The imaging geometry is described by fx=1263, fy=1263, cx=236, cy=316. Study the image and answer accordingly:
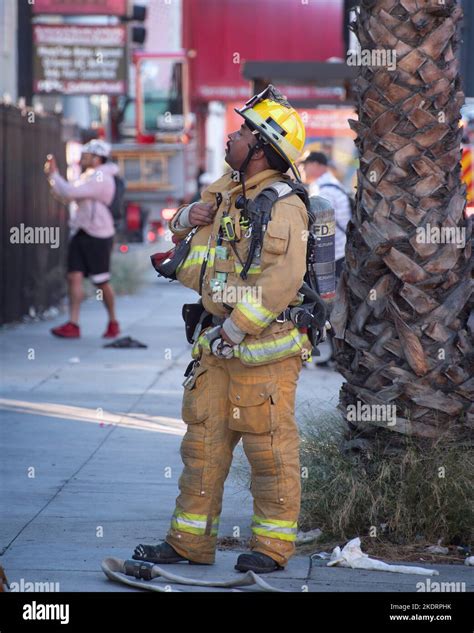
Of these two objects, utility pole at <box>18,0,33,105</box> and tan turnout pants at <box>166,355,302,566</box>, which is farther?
utility pole at <box>18,0,33,105</box>

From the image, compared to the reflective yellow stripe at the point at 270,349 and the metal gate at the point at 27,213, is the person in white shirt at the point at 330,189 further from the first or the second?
the reflective yellow stripe at the point at 270,349

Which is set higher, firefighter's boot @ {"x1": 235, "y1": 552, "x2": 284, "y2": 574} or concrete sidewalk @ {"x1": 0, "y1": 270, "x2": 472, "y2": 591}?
firefighter's boot @ {"x1": 235, "y1": 552, "x2": 284, "y2": 574}

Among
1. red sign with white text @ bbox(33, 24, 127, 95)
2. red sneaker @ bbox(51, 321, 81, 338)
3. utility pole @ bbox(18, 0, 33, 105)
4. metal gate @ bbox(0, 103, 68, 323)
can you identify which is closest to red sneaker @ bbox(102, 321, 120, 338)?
red sneaker @ bbox(51, 321, 81, 338)

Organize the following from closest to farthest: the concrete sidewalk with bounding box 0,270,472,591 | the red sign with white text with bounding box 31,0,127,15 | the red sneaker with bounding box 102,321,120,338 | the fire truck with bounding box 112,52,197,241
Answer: the concrete sidewalk with bounding box 0,270,472,591 < the red sneaker with bounding box 102,321,120,338 < the red sign with white text with bounding box 31,0,127,15 < the fire truck with bounding box 112,52,197,241

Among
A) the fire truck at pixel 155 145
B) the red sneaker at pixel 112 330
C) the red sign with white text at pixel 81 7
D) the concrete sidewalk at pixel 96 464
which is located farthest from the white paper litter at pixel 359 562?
the fire truck at pixel 155 145

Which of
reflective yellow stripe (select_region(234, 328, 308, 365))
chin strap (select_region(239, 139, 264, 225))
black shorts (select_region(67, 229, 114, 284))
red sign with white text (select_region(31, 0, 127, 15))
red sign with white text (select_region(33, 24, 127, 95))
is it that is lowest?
black shorts (select_region(67, 229, 114, 284))

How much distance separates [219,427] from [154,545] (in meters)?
0.68

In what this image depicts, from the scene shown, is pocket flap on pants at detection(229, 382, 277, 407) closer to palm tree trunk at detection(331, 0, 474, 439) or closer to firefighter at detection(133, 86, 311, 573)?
firefighter at detection(133, 86, 311, 573)

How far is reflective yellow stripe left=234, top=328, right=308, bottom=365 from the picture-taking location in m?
5.32

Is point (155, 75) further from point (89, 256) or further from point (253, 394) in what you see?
point (253, 394)

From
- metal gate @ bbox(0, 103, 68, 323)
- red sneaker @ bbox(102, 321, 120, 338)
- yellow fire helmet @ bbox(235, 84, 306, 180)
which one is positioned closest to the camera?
yellow fire helmet @ bbox(235, 84, 306, 180)

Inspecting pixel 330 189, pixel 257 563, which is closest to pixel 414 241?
pixel 257 563

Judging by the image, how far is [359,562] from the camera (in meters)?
5.64

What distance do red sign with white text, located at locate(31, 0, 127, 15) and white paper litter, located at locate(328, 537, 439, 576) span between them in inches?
586
